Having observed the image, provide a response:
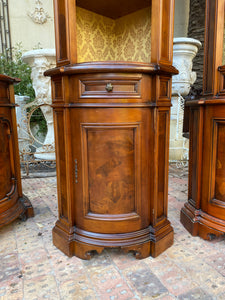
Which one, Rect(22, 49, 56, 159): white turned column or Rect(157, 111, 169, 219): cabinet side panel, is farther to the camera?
Rect(22, 49, 56, 159): white turned column

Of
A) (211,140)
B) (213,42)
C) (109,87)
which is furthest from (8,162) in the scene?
(213,42)

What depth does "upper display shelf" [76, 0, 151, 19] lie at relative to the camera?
6.82ft

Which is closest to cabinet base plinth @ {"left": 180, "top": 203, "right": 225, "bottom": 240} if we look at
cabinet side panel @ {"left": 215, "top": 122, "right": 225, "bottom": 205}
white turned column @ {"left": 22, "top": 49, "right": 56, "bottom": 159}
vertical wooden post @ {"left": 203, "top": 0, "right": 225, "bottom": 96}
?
cabinet side panel @ {"left": 215, "top": 122, "right": 225, "bottom": 205}

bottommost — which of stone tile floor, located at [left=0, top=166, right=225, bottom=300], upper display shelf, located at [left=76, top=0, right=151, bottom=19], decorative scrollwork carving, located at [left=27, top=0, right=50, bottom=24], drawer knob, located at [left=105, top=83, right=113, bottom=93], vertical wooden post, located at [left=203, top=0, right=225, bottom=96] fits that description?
stone tile floor, located at [left=0, top=166, right=225, bottom=300]

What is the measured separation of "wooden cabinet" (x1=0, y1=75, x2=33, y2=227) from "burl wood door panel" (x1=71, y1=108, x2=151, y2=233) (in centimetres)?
71

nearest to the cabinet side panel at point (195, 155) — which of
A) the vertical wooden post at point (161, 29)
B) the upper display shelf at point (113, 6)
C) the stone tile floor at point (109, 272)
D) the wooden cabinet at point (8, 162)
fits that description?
the stone tile floor at point (109, 272)

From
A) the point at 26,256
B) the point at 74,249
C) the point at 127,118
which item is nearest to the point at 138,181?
the point at 127,118

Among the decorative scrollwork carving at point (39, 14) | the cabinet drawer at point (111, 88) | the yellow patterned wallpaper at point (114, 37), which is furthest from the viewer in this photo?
the decorative scrollwork carving at point (39, 14)

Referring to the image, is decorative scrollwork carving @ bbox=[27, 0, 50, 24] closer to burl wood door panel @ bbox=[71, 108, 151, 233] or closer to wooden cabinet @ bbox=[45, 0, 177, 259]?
wooden cabinet @ bbox=[45, 0, 177, 259]

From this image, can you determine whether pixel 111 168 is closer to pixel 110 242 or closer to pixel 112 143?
pixel 112 143

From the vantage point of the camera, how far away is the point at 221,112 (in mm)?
1792

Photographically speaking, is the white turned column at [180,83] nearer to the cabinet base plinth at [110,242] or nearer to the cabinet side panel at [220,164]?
the cabinet side panel at [220,164]

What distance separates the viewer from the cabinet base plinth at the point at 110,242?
5.43 ft

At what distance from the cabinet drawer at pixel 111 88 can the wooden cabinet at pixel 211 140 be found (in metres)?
0.63
